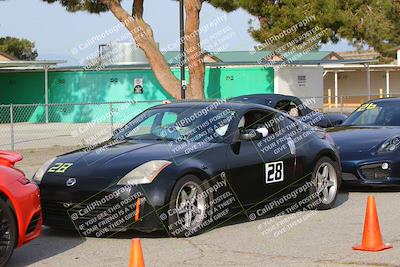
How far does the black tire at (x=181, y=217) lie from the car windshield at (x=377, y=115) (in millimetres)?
5322

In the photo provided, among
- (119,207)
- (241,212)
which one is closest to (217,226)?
(241,212)

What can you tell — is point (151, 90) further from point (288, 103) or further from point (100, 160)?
point (100, 160)

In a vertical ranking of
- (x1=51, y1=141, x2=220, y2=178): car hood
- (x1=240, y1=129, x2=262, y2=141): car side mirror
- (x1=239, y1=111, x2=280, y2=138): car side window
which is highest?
(x1=239, y1=111, x2=280, y2=138): car side window

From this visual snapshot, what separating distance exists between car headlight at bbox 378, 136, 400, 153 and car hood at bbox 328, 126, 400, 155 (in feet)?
0.23

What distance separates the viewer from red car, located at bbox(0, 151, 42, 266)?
20.6ft

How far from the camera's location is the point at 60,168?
798 cm

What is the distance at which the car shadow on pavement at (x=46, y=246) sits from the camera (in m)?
6.99

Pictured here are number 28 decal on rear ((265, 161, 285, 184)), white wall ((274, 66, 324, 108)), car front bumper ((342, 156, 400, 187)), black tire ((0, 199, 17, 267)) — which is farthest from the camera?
white wall ((274, 66, 324, 108))

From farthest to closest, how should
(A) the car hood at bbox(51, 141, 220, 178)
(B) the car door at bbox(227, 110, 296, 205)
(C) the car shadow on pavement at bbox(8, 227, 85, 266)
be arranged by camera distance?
(B) the car door at bbox(227, 110, 296, 205)
(A) the car hood at bbox(51, 141, 220, 178)
(C) the car shadow on pavement at bbox(8, 227, 85, 266)

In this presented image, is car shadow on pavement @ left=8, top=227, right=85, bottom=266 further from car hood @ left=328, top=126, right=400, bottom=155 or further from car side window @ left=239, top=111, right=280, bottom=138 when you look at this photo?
car hood @ left=328, top=126, right=400, bottom=155

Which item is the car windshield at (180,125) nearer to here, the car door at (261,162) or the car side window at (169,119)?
the car side window at (169,119)

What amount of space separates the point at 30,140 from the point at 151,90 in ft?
44.1

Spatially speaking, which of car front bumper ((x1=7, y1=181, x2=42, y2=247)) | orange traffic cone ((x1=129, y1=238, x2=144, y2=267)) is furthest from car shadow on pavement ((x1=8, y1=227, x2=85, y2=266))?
orange traffic cone ((x1=129, y1=238, x2=144, y2=267))

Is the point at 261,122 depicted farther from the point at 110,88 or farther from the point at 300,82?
the point at 300,82
